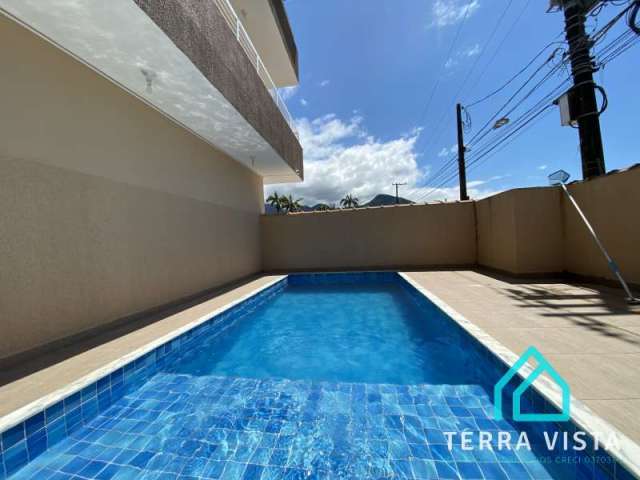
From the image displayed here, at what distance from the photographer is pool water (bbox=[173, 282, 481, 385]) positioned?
10.4 ft

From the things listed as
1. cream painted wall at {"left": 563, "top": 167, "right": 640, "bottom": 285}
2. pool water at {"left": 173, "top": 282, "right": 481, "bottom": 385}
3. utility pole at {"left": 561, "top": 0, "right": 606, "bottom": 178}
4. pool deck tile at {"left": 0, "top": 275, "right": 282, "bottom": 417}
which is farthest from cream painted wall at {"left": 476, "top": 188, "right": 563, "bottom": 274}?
pool deck tile at {"left": 0, "top": 275, "right": 282, "bottom": 417}

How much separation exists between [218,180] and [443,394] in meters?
7.13

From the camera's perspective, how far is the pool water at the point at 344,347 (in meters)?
3.16

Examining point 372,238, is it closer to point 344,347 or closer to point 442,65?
point 344,347

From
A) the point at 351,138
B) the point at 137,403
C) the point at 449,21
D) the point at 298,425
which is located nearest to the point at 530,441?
the point at 298,425

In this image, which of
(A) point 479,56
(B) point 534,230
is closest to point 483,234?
(B) point 534,230

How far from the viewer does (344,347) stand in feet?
13.2

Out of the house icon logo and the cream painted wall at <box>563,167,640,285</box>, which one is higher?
the cream painted wall at <box>563,167,640,285</box>

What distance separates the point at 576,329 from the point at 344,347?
9.17ft

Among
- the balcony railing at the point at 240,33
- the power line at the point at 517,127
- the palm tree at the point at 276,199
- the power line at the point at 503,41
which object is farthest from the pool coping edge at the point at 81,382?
the palm tree at the point at 276,199

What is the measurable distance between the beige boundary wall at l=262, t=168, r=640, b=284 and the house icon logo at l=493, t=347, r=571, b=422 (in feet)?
13.2

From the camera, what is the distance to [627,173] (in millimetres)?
4688

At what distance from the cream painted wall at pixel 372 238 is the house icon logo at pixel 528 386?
284 inches

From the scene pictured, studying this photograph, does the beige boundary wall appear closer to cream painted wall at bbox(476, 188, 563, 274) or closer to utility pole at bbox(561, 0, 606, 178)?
cream painted wall at bbox(476, 188, 563, 274)
